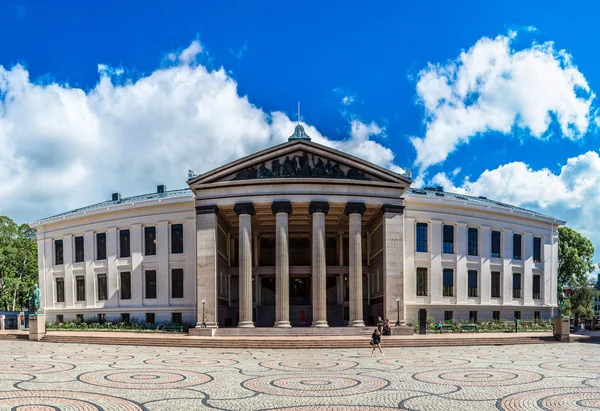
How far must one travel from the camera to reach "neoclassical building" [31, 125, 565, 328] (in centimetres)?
5100

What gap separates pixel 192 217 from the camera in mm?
59594

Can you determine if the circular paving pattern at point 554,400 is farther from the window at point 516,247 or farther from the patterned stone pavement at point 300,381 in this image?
the window at point 516,247

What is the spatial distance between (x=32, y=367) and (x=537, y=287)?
54.1 m

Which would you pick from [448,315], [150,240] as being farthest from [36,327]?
[448,315]

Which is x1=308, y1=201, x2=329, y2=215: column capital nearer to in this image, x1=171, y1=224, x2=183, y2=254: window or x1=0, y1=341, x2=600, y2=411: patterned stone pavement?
x1=171, y1=224, x2=183, y2=254: window

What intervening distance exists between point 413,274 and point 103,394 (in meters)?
43.9

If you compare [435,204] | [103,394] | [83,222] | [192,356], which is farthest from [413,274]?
[103,394]

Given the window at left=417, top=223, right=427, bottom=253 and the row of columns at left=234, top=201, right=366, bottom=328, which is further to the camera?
the window at left=417, top=223, right=427, bottom=253

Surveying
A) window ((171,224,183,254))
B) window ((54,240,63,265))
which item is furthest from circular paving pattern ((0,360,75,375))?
window ((54,240,63,265))

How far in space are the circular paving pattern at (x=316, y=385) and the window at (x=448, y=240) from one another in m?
39.4

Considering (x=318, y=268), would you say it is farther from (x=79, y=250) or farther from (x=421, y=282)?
(x=79, y=250)

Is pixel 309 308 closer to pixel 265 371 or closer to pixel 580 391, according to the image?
pixel 265 371

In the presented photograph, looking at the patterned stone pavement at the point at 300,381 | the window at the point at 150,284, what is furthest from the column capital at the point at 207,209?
the patterned stone pavement at the point at 300,381

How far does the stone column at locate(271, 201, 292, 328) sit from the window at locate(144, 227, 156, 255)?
1652 cm
